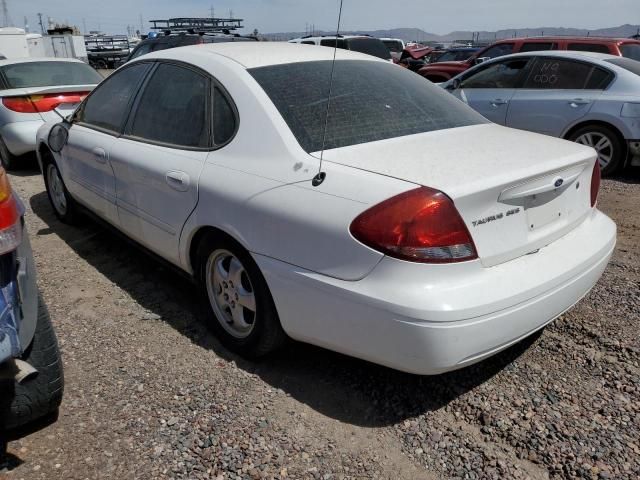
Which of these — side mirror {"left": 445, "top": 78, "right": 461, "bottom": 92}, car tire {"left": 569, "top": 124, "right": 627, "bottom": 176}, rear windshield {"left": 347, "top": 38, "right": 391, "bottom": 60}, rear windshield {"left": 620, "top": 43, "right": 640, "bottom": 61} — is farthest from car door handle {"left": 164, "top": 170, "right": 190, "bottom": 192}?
rear windshield {"left": 347, "top": 38, "right": 391, "bottom": 60}

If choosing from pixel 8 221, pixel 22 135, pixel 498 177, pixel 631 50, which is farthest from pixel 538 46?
pixel 8 221

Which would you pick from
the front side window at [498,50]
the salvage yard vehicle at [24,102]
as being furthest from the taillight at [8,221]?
the front side window at [498,50]

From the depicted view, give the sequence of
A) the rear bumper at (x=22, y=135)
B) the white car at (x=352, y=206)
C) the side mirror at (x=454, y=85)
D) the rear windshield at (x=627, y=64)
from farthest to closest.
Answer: the side mirror at (x=454, y=85)
the rear bumper at (x=22, y=135)
the rear windshield at (x=627, y=64)
the white car at (x=352, y=206)

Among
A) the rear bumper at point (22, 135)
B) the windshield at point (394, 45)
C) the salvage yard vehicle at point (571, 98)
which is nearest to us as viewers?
the salvage yard vehicle at point (571, 98)

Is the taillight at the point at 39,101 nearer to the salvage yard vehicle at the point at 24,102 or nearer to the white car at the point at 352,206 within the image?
the salvage yard vehicle at the point at 24,102

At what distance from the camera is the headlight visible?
6.31 metres

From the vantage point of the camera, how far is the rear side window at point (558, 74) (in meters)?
6.85

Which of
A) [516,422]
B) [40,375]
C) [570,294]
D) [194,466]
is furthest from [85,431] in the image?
[570,294]

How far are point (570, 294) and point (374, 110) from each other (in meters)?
1.30

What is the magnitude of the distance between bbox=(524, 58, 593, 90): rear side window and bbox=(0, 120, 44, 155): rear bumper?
249 inches

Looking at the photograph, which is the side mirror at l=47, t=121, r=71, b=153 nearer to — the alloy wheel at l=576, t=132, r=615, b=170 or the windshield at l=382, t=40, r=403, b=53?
the alloy wheel at l=576, t=132, r=615, b=170

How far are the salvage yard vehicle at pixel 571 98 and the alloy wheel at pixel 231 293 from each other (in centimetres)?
531

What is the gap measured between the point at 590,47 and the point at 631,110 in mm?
3271

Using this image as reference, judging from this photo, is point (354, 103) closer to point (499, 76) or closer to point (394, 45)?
point (499, 76)
